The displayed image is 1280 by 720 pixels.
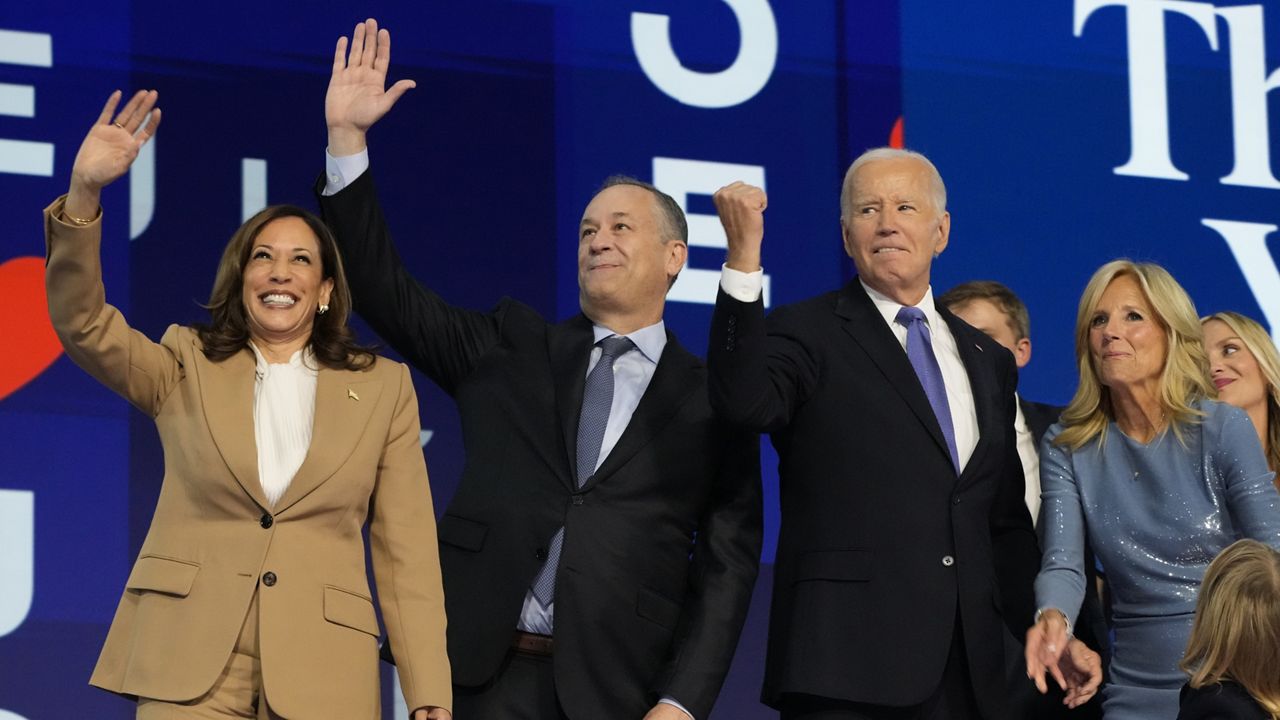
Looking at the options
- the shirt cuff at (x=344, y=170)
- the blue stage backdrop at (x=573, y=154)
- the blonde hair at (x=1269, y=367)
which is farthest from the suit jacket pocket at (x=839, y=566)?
the blue stage backdrop at (x=573, y=154)

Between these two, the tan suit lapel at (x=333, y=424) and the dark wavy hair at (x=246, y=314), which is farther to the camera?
the dark wavy hair at (x=246, y=314)

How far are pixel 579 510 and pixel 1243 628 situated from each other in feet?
3.99

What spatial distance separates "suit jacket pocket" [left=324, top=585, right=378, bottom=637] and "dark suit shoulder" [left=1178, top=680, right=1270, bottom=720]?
1.44 m

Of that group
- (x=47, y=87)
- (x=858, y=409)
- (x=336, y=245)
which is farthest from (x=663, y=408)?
(x=47, y=87)

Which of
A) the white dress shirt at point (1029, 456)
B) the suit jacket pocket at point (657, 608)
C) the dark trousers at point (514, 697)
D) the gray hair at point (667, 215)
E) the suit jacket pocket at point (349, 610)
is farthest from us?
the white dress shirt at point (1029, 456)

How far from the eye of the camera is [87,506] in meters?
4.12

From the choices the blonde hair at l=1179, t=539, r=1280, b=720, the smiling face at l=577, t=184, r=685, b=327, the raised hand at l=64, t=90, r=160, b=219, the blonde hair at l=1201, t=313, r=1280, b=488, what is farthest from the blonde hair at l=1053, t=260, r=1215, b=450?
the raised hand at l=64, t=90, r=160, b=219

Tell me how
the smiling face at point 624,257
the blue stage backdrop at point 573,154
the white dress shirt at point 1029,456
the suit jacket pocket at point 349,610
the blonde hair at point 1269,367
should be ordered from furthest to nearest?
the blue stage backdrop at point 573,154 < the blonde hair at point 1269,367 < the white dress shirt at point 1029,456 < the smiling face at point 624,257 < the suit jacket pocket at point 349,610

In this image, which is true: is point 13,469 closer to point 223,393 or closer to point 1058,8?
point 223,393

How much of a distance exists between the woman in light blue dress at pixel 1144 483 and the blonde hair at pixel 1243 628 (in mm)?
178

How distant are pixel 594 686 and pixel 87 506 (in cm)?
170

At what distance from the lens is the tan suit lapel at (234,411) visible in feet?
9.11

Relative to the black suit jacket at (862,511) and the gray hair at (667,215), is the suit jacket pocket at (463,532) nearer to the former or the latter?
the black suit jacket at (862,511)

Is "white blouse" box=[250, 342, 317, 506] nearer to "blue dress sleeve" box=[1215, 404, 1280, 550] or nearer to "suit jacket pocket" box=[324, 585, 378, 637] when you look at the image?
"suit jacket pocket" box=[324, 585, 378, 637]
